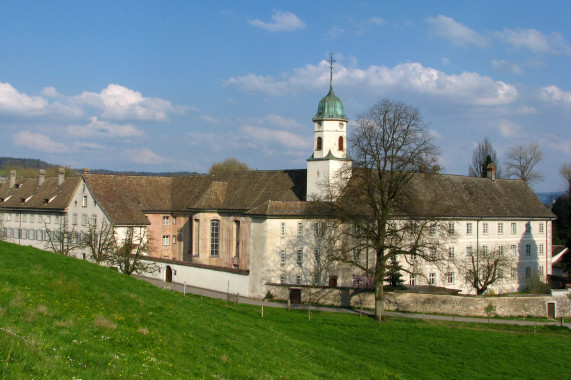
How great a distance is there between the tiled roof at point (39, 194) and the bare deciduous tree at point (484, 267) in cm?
3767

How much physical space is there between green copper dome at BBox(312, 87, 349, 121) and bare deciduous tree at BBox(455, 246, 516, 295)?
15587 mm

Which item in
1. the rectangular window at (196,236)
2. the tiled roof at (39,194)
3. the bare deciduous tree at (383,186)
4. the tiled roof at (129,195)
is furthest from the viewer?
the tiled roof at (39,194)

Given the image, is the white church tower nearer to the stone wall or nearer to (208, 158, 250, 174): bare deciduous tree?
the stone wall

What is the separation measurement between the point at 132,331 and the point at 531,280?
149ft

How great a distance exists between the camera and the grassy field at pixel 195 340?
11.7m

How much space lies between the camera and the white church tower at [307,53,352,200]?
152 ft

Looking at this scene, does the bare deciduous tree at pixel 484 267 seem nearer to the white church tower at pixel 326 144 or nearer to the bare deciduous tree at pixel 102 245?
the white church tower at pixel 326 144

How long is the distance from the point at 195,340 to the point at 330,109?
32.5 m

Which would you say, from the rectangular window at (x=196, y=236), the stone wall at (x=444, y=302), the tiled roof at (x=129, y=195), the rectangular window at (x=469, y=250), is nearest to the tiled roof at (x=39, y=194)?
the tiled roof at (x=129, y=195)

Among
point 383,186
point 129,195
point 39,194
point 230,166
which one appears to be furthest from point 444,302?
point 230,166

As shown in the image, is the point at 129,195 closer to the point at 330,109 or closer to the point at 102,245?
the point at 102,245

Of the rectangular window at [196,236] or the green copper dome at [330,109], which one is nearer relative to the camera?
the green copper dome at [330,109]

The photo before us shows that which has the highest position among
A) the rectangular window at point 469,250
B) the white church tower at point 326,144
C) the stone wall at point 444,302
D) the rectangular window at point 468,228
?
the white church tower at point 326,144

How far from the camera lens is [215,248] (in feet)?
166
